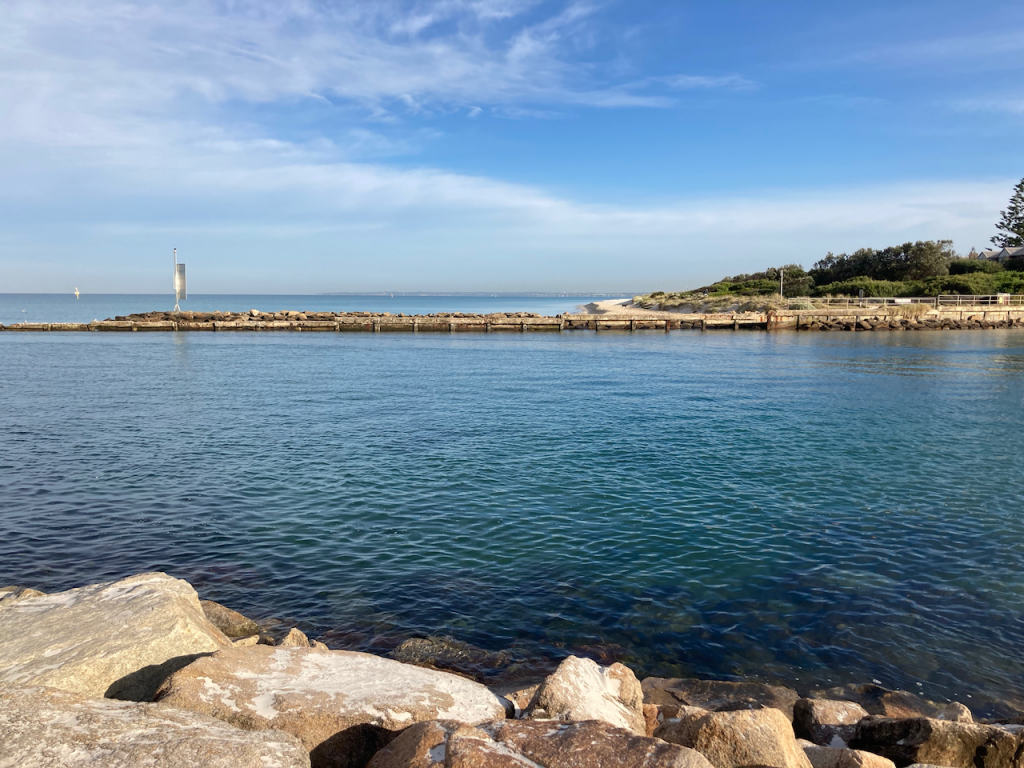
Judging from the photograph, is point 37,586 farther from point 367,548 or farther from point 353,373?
point 353,373

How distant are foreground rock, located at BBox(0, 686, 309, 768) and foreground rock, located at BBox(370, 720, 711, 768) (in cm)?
68

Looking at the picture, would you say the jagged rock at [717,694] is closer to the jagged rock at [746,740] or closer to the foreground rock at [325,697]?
the jagged rock at [746,740]

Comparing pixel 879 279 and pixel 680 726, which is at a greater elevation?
pixel 879 279

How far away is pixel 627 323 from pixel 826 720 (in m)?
71.0

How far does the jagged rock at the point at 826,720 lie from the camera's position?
602 centimetres

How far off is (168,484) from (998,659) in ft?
53.2

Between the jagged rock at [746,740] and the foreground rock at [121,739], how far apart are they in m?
2.76

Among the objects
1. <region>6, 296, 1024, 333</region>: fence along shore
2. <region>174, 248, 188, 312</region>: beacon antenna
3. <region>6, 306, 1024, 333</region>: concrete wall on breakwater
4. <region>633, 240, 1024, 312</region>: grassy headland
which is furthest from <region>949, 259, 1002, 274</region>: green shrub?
<region>174, 248, 188, 312</region>: beacon antenna

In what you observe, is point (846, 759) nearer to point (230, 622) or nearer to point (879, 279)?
point (230, 622)

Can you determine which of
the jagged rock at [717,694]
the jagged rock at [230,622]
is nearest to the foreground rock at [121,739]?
the jagged rock at [230,622]

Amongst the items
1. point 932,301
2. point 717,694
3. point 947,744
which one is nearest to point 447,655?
point 717,694

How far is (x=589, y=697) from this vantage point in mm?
5336

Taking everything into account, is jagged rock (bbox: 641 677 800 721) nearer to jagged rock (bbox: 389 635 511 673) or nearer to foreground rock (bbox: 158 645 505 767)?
jagged rock (bbox: 389 635 511 673)

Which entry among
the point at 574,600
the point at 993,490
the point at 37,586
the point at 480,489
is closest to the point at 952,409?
the point at 993,490
